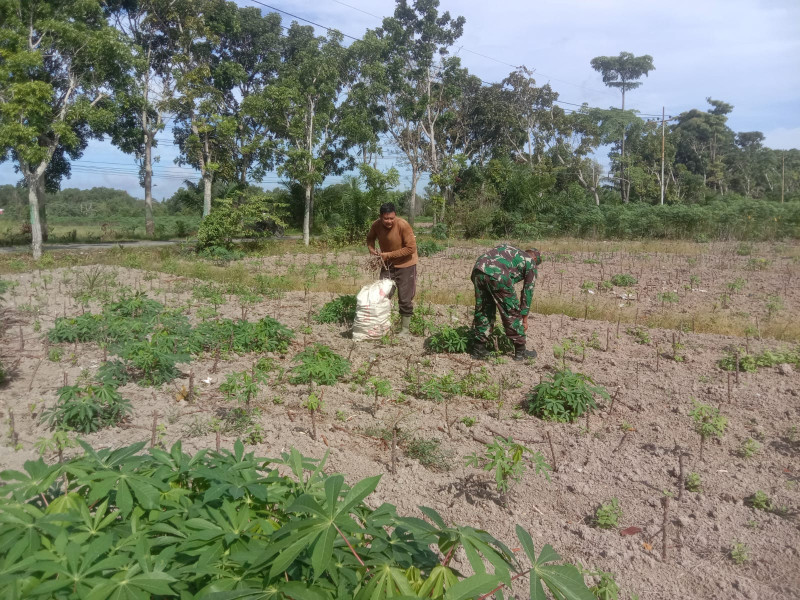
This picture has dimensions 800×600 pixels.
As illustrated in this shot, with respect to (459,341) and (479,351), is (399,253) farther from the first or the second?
(479,351)

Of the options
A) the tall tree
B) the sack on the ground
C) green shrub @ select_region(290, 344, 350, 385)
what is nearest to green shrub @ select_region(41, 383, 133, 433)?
green shrub @ select_region(290, 344, 350, 385)

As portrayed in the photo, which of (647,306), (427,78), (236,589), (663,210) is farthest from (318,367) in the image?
(427,78)

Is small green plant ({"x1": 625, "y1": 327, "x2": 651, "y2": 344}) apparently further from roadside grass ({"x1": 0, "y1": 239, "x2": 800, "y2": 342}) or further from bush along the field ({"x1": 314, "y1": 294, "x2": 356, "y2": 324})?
bush along the field ({"x1": 314, "y1": 294, "x2": 356, "y2": 324})

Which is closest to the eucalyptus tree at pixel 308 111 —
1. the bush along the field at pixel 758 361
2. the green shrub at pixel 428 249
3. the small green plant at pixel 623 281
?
the green shrub at pixel 428 249

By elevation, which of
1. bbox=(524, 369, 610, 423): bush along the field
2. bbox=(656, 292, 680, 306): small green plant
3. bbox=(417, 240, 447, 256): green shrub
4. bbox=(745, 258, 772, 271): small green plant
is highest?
bbox=(417, 240, 447, 256): green shrub

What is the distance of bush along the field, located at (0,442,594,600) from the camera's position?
1.32 meters

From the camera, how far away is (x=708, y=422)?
13.7 ft

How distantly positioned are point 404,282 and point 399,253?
0.39m

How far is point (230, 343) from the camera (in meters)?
5.64

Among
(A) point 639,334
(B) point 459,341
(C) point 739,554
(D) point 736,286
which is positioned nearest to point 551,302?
(A) point 639,334

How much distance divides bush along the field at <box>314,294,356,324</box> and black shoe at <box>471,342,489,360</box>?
5.92ft

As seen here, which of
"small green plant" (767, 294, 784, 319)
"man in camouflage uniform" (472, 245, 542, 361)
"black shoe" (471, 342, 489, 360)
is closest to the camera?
"man in camouflage uniform" (472, 245, 542, 361)

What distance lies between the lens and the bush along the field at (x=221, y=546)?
1.32 m

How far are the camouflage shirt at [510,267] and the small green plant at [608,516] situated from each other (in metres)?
2.60
